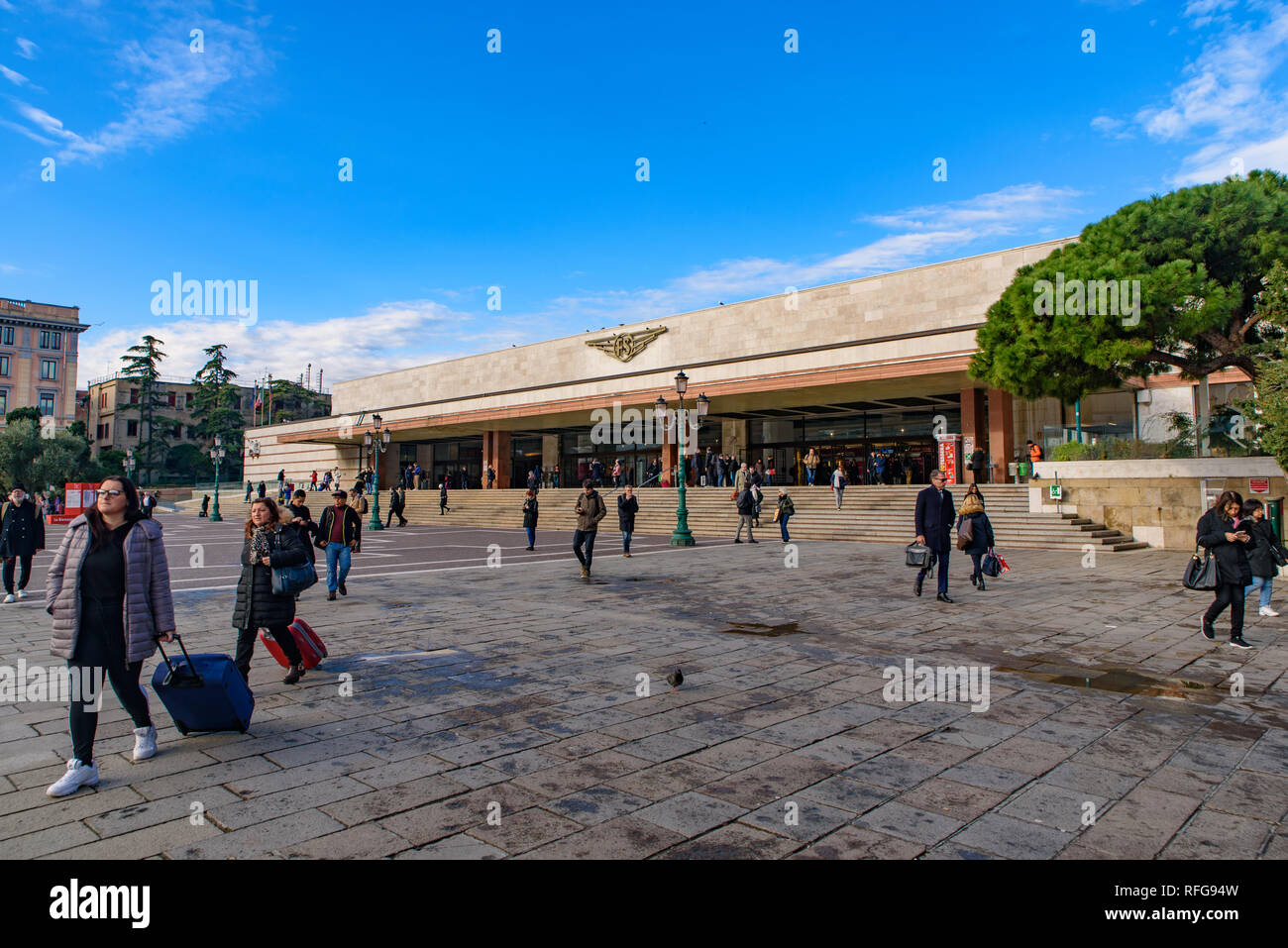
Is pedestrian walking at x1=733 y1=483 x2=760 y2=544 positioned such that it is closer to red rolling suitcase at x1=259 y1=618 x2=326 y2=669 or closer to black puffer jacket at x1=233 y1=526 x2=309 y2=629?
red rolling suitcase at x1=259 y1=618 x2=326 y2=669

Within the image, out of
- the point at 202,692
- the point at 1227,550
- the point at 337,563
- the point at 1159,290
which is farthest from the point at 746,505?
the point at 202,692

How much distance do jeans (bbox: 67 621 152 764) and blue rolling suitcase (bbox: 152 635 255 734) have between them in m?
0.20

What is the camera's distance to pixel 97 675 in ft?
12.7

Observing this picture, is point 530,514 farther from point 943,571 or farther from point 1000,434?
point 1000,434

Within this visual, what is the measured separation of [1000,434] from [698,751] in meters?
25.7

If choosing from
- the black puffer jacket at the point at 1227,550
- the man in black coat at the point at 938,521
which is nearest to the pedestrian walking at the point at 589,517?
the man in black coat at the point at 938,521

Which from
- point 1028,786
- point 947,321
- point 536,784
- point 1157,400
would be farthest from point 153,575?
point 1157,400

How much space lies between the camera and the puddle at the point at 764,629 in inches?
306

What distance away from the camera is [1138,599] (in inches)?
392

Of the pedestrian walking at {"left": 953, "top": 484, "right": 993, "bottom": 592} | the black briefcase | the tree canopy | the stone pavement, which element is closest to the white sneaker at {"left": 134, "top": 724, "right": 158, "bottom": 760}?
the stone pavement

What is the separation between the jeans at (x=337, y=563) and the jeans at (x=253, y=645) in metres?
4.26

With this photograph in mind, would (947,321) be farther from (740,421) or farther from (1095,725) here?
(1095,725)
